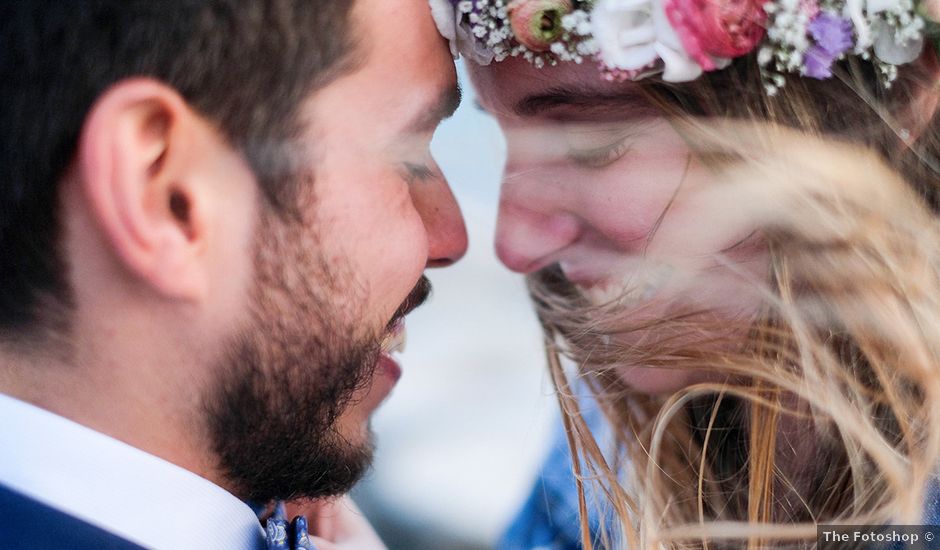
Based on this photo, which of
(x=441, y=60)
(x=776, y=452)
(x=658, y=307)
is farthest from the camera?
(x=776, y=452)

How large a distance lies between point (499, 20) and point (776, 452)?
2.30 feet

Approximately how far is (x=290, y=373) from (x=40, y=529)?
0.31 metres

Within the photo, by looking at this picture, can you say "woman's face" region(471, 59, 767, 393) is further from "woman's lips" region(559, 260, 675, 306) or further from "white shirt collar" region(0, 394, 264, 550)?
"white shirt collar" region(0, 394, 264, 550)

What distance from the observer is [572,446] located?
58.0 inches

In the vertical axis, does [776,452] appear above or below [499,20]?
below

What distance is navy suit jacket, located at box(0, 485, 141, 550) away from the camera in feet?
3.36

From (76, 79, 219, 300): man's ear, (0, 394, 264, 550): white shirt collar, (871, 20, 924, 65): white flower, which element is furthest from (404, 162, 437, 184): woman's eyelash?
(871, 20, 924, 65): white flower

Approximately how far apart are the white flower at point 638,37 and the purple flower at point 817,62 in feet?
0.38

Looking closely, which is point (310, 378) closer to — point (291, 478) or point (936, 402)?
point (291, 478)

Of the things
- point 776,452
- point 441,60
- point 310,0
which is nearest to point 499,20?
point 441,60

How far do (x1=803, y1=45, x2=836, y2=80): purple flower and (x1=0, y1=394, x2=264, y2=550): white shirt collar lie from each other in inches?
31.7

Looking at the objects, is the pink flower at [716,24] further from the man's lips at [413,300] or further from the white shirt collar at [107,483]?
the white shirt collar at [107,483]

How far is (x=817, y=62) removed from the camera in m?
1.13

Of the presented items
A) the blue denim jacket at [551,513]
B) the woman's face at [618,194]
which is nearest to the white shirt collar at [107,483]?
the woman's face at [618,194]
